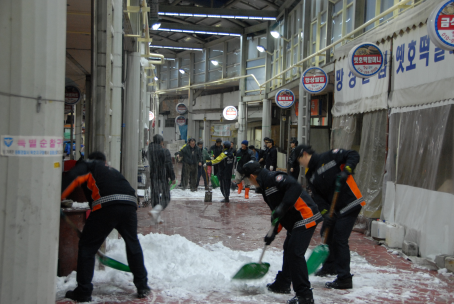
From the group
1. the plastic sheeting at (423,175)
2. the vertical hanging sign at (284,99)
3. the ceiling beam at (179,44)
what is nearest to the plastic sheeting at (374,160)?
the plastic sheeting at (423,175)

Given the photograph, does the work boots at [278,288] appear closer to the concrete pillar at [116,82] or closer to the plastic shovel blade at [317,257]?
the plastic shovel blade at [317,257]

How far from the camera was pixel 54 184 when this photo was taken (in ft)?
11.4

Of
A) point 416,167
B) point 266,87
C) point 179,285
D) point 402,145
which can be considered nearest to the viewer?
point 179,285

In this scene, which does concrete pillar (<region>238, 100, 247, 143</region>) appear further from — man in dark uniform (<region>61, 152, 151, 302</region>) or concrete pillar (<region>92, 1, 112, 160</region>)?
man in dark uniform (<region>61, 152, 151, 302</region>)

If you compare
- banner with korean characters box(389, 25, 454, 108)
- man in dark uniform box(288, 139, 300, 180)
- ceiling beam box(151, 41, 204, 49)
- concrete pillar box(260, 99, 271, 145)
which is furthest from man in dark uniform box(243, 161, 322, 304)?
ceiling beam box(151, 41, 204, 49)

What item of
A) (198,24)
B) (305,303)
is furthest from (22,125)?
(198,24)

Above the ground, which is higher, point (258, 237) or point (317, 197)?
point (317, 197)

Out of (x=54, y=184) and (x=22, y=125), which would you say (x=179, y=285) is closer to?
(x=54, y=184)

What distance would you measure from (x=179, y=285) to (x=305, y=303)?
4.95ft

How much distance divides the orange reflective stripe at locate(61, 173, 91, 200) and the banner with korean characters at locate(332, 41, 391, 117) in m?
6.23

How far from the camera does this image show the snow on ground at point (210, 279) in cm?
512

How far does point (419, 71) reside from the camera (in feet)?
25.0

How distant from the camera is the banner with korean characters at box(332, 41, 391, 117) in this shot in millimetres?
8969

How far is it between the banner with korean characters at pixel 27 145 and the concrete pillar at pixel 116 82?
461cm
